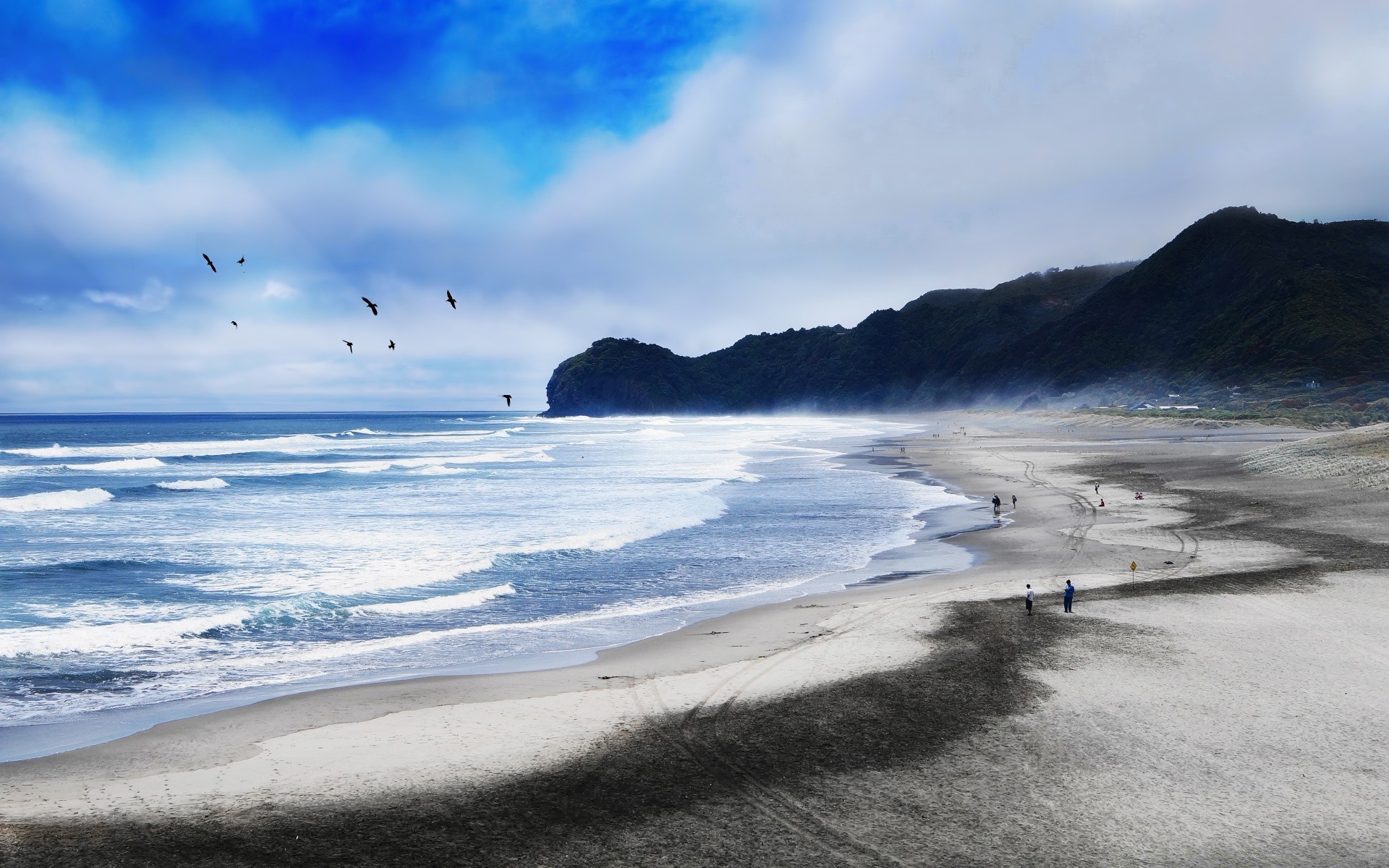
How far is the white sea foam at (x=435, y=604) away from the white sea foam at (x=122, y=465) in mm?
57439

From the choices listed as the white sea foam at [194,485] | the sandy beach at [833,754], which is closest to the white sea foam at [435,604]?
the sandy beach at [833,754]

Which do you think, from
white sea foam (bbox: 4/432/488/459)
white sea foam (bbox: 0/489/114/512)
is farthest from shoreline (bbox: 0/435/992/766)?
white sea foam (bbox: 4/432/488/459)

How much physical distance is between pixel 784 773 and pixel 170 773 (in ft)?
26.9

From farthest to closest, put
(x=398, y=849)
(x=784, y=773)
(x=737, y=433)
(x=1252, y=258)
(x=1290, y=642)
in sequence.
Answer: (x=1252, y=258) < (x=737, y=433) < (x=1290, y=642) < (x=784, y=773) < (x=398, y=849)

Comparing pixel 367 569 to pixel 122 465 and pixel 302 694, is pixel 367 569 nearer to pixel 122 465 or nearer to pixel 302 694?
pixel 302 694

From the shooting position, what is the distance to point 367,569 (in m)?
25.0

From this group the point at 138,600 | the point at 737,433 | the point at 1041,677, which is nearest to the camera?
the point at 1041,677

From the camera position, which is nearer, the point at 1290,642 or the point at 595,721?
the point at 595,721

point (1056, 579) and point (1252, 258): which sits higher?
point (1252, 258)

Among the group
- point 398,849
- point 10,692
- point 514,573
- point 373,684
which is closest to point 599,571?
point 514,573

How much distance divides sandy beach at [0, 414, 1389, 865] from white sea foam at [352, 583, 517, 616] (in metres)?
6.19

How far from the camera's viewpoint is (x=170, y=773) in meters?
10.4

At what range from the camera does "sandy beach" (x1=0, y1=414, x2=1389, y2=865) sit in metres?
8.48

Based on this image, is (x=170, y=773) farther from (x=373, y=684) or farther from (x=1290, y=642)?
(x=1290, y=642)
